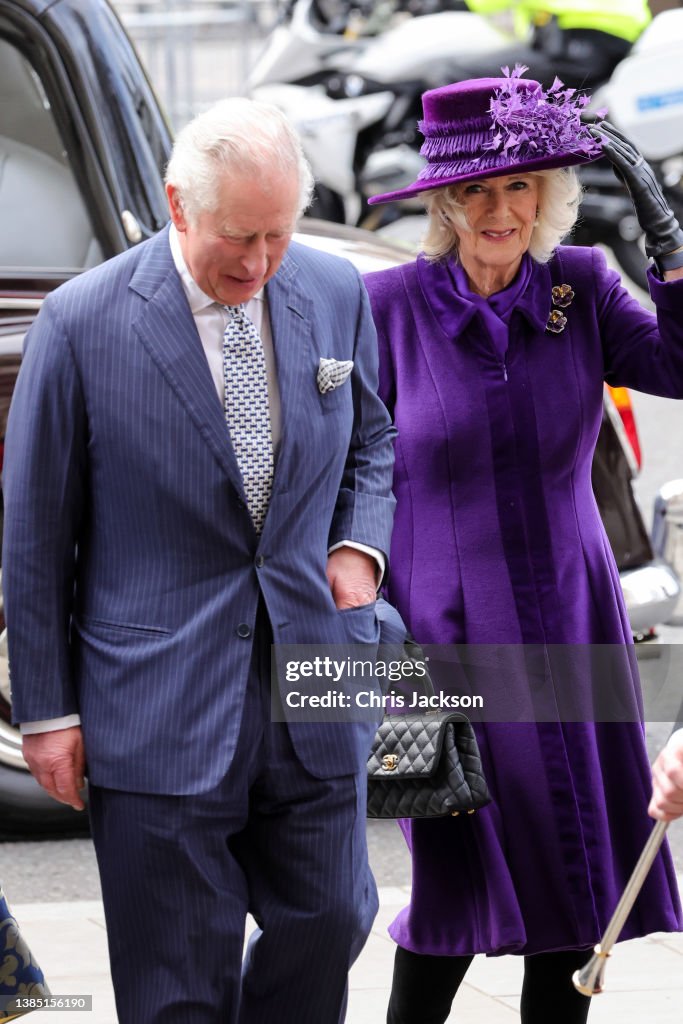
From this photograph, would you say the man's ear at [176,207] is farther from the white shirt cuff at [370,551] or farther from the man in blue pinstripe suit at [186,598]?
the white shirt cuff at [370,551]

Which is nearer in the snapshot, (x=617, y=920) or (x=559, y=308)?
(x=617, y=920)

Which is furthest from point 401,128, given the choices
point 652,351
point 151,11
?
point 652,351

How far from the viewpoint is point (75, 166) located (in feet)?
17.1

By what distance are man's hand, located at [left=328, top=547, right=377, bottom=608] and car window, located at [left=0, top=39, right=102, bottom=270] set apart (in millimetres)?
2421

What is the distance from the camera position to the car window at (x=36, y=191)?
17.1 feet

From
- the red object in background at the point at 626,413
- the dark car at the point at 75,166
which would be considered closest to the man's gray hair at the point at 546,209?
the dark car at the point at 75,166

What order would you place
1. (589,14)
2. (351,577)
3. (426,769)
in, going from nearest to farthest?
(351,577)
(426,769)
(589,14)

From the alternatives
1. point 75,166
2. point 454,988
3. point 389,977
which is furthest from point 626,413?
point 454,988

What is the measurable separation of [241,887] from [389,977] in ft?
4.57

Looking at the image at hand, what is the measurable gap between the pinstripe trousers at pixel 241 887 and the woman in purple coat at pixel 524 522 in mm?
499

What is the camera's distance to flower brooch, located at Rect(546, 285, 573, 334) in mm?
3516

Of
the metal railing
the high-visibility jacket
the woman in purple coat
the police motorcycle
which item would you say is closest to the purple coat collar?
the woman in purple coat

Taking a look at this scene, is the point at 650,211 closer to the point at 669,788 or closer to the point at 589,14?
the point at 669,788

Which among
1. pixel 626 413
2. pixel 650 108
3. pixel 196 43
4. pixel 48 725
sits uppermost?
pixel 48 725
